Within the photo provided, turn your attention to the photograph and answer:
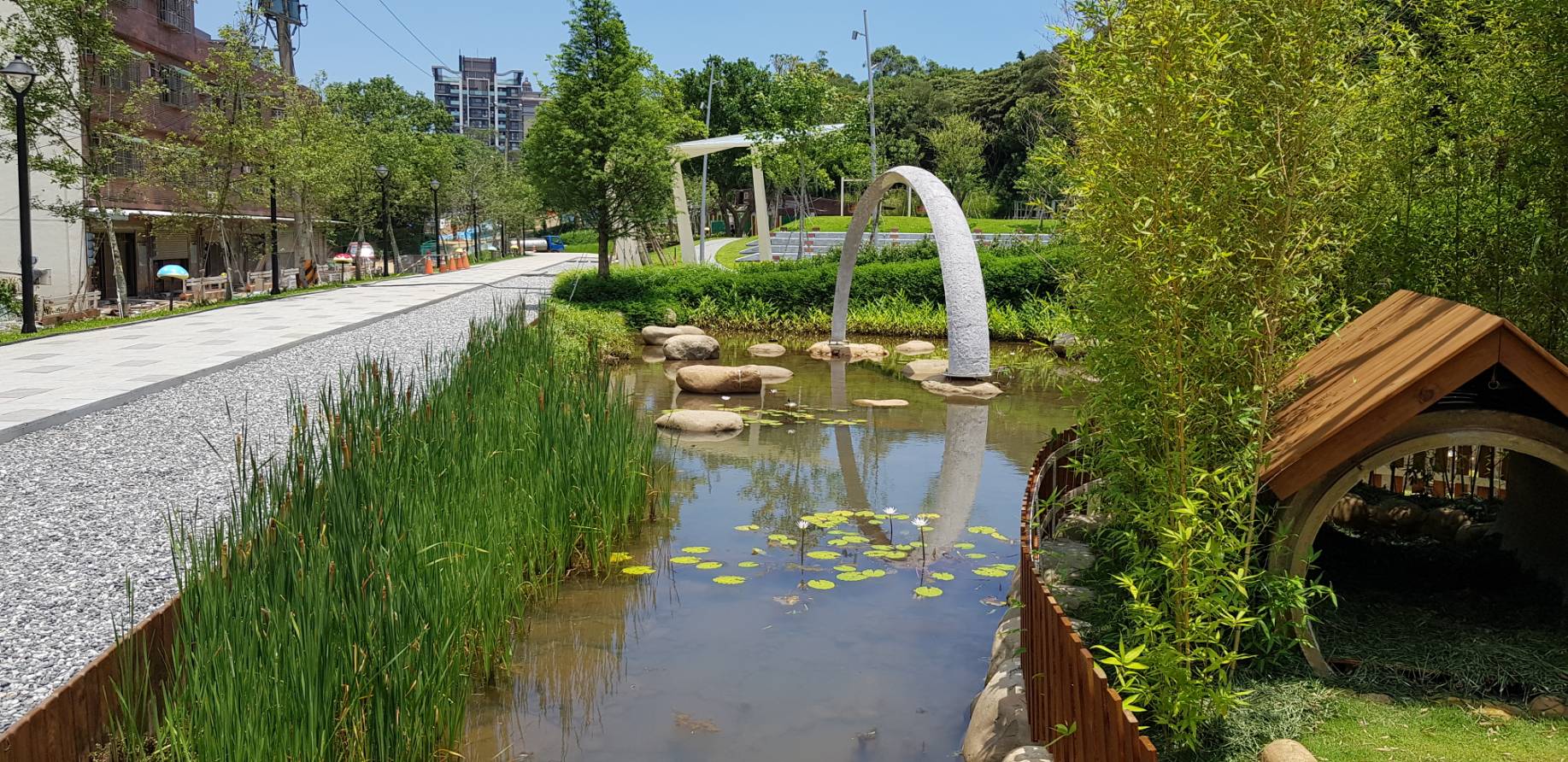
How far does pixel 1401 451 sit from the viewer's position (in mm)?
3561

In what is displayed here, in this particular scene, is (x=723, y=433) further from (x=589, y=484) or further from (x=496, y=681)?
(x=496, y=681)

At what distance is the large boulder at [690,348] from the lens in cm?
1479

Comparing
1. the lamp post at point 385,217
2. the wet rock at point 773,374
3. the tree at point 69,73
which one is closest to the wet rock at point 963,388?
the wet rock at point 773,374

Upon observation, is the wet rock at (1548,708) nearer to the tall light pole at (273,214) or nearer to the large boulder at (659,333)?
the large boulder at (659,333)

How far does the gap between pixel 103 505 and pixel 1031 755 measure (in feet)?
15.6

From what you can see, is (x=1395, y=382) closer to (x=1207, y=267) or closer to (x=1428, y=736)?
(x=1207, y=267)

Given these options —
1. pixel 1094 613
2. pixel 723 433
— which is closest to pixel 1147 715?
pixel 1094 613

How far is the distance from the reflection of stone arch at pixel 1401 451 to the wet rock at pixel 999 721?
957mm

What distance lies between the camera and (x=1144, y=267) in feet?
11.3

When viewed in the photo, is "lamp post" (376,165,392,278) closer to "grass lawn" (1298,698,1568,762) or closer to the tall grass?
the tall grass

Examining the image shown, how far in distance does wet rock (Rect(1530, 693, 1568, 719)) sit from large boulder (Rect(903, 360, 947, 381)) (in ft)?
31.9

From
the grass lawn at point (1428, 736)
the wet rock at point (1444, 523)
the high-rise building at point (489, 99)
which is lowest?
the grass lawn at point (1428, 736)

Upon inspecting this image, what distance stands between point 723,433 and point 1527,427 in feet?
23.4

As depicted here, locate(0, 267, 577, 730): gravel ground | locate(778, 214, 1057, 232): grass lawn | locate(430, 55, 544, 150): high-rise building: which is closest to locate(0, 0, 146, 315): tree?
locate(0, 267, 577, 730): gravel ground
